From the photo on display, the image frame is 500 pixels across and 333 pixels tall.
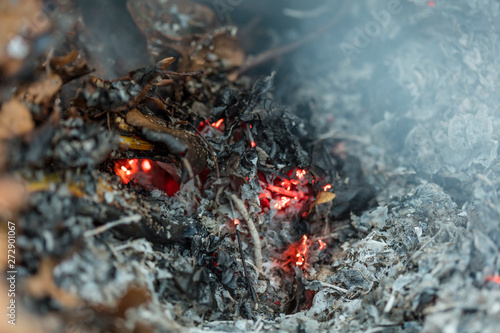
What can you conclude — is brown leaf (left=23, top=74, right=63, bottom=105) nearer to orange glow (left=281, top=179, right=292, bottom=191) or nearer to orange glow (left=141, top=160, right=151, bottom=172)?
orange glow (left=141, top=160, right=151, bottom=172)

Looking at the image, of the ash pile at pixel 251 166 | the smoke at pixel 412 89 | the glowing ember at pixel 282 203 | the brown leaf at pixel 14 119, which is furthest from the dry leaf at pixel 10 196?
the smoke at pixel 412 89

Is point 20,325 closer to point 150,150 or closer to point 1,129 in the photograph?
point 1,129

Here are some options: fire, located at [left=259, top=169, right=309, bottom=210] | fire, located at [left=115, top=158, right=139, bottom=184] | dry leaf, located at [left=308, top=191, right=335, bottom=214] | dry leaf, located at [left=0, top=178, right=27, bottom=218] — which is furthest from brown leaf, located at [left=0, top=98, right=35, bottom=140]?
dry leaf, located at [left=308, top=191, right=335, bottom=214]

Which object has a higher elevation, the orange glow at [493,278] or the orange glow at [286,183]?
the orange glow at [286,183]

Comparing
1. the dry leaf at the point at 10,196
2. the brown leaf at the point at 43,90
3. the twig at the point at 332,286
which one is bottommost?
the twig at the point at 332,286

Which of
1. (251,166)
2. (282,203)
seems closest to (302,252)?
(282,203)

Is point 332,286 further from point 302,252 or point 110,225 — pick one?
point 110,225

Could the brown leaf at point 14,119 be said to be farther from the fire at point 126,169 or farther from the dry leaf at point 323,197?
the dry leaf at point 323,197
